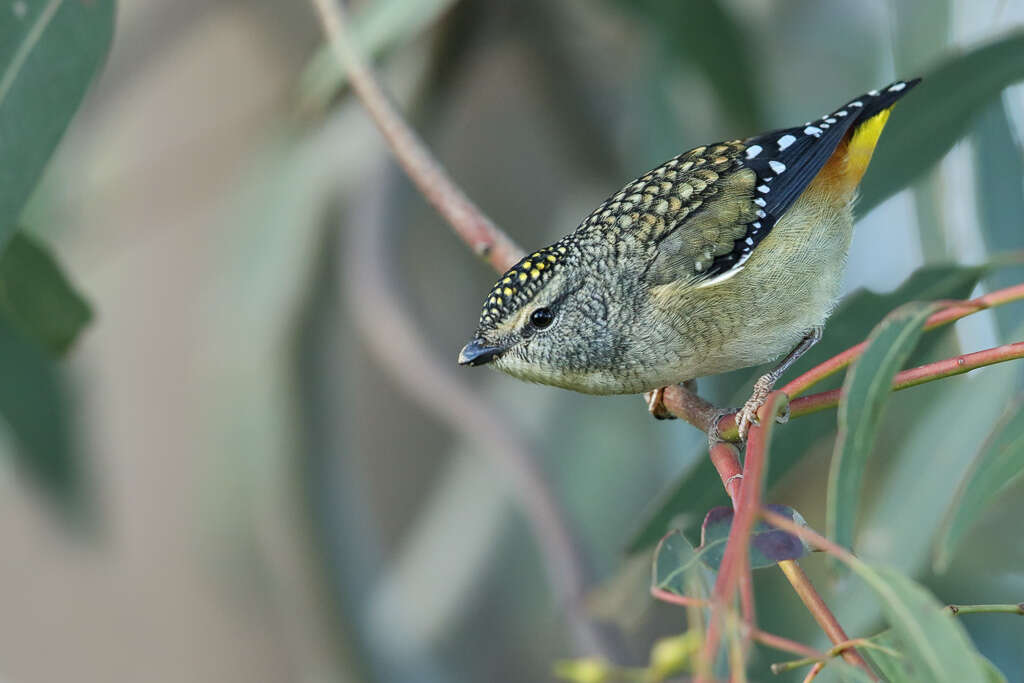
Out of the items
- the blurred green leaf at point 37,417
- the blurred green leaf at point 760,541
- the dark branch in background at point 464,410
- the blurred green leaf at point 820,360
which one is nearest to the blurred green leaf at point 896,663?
the blurred green leaf at point 760,541

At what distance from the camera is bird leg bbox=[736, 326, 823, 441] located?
51.5 inches

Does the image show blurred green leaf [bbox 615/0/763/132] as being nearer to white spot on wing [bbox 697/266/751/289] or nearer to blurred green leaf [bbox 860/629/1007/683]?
white spot on wing [bbox 697/266/751/289]

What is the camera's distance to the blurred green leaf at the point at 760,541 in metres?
0.90

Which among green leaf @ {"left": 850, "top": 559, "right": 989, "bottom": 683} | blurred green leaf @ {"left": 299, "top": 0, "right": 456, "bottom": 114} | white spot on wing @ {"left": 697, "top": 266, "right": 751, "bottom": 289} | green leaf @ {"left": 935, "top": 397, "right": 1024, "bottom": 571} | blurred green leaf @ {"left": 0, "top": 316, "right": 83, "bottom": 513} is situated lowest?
green leaf @ {"left": 935, "top": 397, "right": 1024, "bottom": 571}

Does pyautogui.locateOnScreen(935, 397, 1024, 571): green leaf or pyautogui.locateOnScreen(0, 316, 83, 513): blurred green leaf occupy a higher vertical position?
pyautogui.locateOnScreen(0, 316, 83, 513): blurred green leaf

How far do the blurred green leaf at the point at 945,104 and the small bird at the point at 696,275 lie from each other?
0.24 m

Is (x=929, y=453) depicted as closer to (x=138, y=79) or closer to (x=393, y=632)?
(x=393, y=632)

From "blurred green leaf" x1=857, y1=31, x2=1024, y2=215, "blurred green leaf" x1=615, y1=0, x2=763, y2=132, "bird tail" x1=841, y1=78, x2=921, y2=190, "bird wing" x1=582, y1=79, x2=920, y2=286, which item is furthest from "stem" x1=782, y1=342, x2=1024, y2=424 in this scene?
"blurred green leaf" x1=615, y1=0, x2=763, y2=132

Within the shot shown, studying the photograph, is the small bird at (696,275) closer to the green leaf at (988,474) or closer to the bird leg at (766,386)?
the bird leg at (766,386)

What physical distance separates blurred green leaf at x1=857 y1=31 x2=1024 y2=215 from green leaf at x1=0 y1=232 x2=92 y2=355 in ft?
4.73

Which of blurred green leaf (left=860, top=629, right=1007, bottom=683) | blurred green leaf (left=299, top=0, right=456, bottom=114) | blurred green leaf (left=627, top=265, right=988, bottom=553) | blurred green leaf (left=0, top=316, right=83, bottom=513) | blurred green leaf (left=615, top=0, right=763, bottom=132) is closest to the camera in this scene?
blurred green leaf (left=860, top=629, right=1007, bottom=683)

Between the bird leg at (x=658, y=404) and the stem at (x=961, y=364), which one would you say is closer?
the stem at (x=961, y=364)

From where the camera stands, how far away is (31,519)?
382cm

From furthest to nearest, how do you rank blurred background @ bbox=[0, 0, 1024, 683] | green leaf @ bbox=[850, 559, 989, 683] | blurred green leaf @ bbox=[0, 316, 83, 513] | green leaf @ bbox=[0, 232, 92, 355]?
blurred green leaf @ bbox=[0, 316, 83, 513]
blurred background @ bbox=[0, 0, 1024, 683]
green leaf @ bbox=[0, 232, 92, 355]
green leaf @ bbox=[850, 559, 989, 683]
